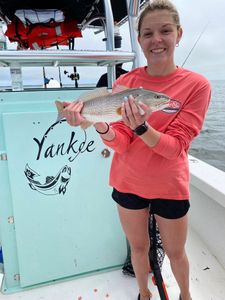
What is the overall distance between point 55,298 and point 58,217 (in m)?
0.63

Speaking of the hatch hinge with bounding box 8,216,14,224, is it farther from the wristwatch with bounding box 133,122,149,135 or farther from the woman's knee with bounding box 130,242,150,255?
the wristwatch with bounding box 133,122,149,135

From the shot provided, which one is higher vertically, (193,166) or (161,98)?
(161,98)

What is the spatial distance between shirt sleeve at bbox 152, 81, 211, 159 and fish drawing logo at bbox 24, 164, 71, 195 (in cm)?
82

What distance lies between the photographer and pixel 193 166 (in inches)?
110

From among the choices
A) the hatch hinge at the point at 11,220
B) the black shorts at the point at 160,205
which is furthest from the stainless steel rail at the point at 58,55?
the hatch hinge at the point at 11,220

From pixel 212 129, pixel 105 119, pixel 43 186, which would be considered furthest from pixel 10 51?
pixel 212 129

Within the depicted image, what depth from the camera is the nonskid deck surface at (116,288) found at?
1.94 m

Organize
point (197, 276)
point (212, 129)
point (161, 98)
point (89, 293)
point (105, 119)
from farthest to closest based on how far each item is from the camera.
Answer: point (212, 129) → point (197, 276) → point (89, 293) → point (105, 119) → point (161, 98)

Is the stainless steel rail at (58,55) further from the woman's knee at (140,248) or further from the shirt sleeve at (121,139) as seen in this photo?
the woman's knee at (140,248)

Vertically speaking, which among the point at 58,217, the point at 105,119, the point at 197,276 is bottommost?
the point at 197,276

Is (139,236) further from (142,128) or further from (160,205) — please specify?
(142,128)

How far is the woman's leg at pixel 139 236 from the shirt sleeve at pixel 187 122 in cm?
45

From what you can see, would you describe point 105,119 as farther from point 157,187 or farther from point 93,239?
point 93,239

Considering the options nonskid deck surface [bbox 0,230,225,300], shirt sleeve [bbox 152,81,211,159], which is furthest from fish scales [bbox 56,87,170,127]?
nonskid deck surface [bbox 0,230,225,300]
